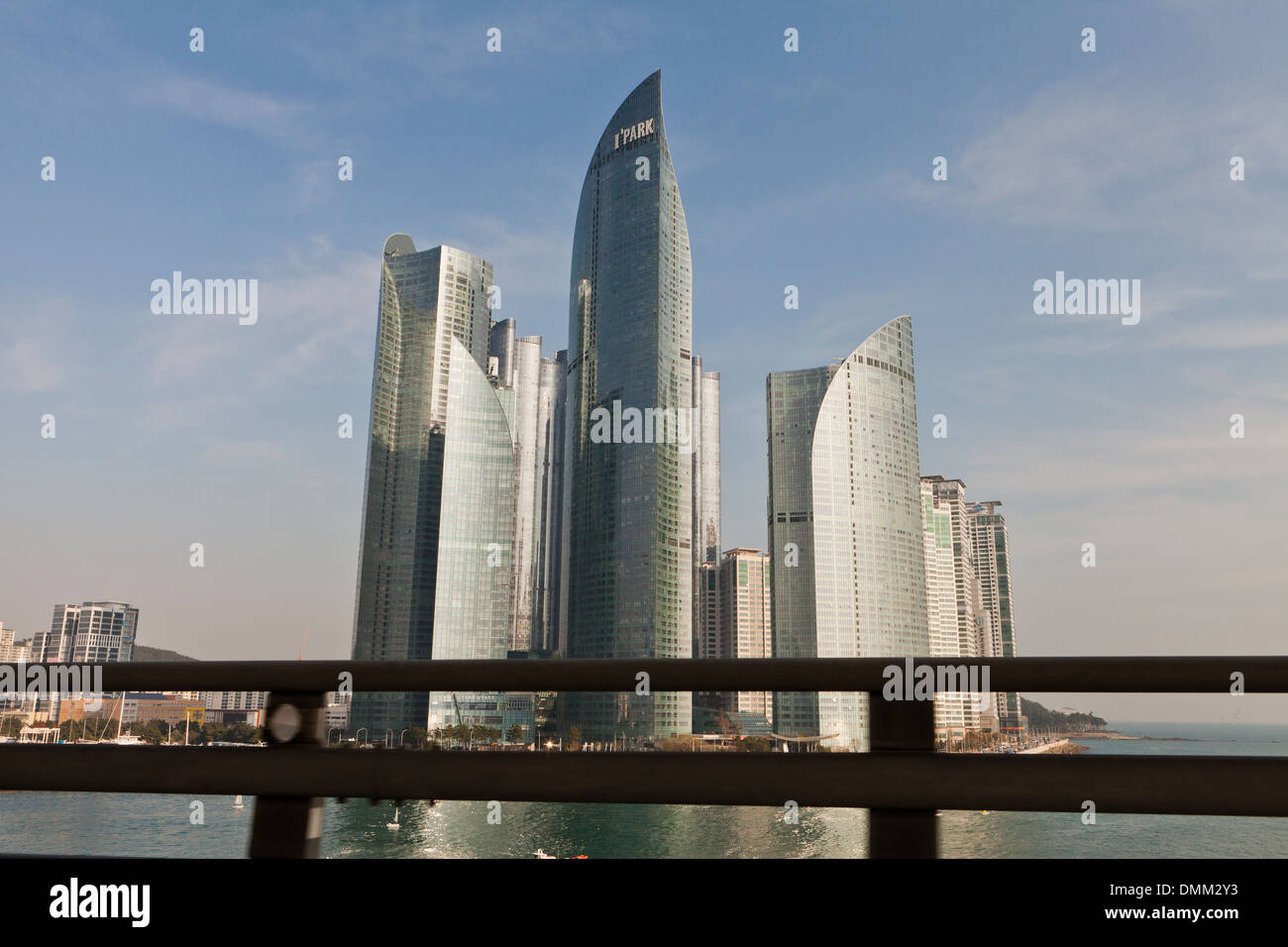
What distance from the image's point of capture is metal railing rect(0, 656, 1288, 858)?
2.14m

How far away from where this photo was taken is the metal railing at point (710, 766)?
214 centimetres

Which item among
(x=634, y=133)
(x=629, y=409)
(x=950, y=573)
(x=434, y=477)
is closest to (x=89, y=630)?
(x=629, y=409)

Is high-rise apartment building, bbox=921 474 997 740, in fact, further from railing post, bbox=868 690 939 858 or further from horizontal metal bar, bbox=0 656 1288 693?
railing post, bbox=868 690 939 858

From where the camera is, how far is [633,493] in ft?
414

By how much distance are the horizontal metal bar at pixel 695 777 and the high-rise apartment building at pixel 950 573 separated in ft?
512

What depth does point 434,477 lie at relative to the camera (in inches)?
6137

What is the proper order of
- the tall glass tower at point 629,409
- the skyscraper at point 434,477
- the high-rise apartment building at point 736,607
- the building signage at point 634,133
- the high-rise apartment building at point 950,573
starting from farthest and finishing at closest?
the high-rise apartment building at point 736,607 < the high-rise apartment building at point 950,573 < the skyscraper at point 434,477 < the building signage at point 634,133 < the tall glass tower at point 629,409

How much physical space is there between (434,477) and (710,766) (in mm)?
158445

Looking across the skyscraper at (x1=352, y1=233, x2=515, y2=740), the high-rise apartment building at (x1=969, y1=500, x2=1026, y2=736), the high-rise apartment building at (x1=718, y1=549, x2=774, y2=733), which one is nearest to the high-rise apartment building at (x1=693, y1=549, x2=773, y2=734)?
the high-rise apartment building at (x1=718, y1=549, x2=774, y2=733)

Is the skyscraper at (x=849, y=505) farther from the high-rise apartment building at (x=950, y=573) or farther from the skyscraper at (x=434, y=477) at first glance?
the skyscraper at (x=434, y=477)

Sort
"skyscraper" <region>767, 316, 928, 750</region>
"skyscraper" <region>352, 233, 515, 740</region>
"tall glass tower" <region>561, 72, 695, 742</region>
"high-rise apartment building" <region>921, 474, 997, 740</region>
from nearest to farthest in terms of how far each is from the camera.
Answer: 1. "tall glass tower" <region>561, 72, 695, 742</region>
2. "skyscraper" <region>767, 316, 928, 750</region>
3. "skyscraper" <region>352, 233, 515, 740</region>
4. "high-rise apartment building" <region>921, 474, 997, 740</region>

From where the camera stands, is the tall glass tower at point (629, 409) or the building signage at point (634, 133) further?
the building signage at point (634, 133)

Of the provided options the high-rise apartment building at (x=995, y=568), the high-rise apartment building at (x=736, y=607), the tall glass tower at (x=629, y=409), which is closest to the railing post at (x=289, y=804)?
the tall glass tower at (x=629, y=409)

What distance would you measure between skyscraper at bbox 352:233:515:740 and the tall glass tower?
→ 54.3ft
